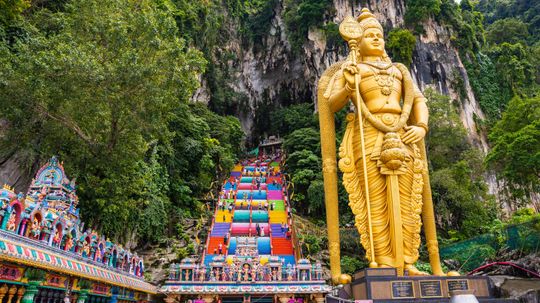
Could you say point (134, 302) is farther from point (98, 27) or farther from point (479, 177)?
point (479, 177)

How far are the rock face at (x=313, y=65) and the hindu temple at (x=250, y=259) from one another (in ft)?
27.9

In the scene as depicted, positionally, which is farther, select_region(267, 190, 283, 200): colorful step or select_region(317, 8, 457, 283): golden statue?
select_region(267, 190, 283, 200): colorful step

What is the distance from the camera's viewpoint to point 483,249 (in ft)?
27.6

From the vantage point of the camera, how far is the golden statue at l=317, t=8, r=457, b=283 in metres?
5.60

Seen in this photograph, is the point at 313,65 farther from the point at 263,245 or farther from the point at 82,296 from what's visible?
the point at 82,296

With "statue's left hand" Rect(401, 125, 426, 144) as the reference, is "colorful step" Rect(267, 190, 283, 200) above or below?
above

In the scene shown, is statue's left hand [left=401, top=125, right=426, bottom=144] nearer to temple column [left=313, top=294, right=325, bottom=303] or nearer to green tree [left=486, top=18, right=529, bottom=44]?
temple column [left=313, top=294, right=325, bottom=303]

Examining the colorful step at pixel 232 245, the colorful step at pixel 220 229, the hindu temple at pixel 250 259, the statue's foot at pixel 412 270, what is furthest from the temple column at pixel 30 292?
the colorful step at pixel 220 229

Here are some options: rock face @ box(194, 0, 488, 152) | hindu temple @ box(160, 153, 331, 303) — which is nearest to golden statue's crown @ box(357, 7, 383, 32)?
hindu temple @ box(160, 153, 331, 303)

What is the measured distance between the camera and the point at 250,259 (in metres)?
9.66

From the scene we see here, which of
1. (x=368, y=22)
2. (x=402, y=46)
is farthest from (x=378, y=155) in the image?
(x=402, y=46)

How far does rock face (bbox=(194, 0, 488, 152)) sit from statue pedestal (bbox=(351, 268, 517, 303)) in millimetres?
17193

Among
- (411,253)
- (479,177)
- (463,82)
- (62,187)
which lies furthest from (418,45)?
(62,187)

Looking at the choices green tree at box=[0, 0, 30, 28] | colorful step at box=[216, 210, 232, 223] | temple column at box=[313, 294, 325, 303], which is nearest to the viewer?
temple column at box=[313, 294, 325, 303]
